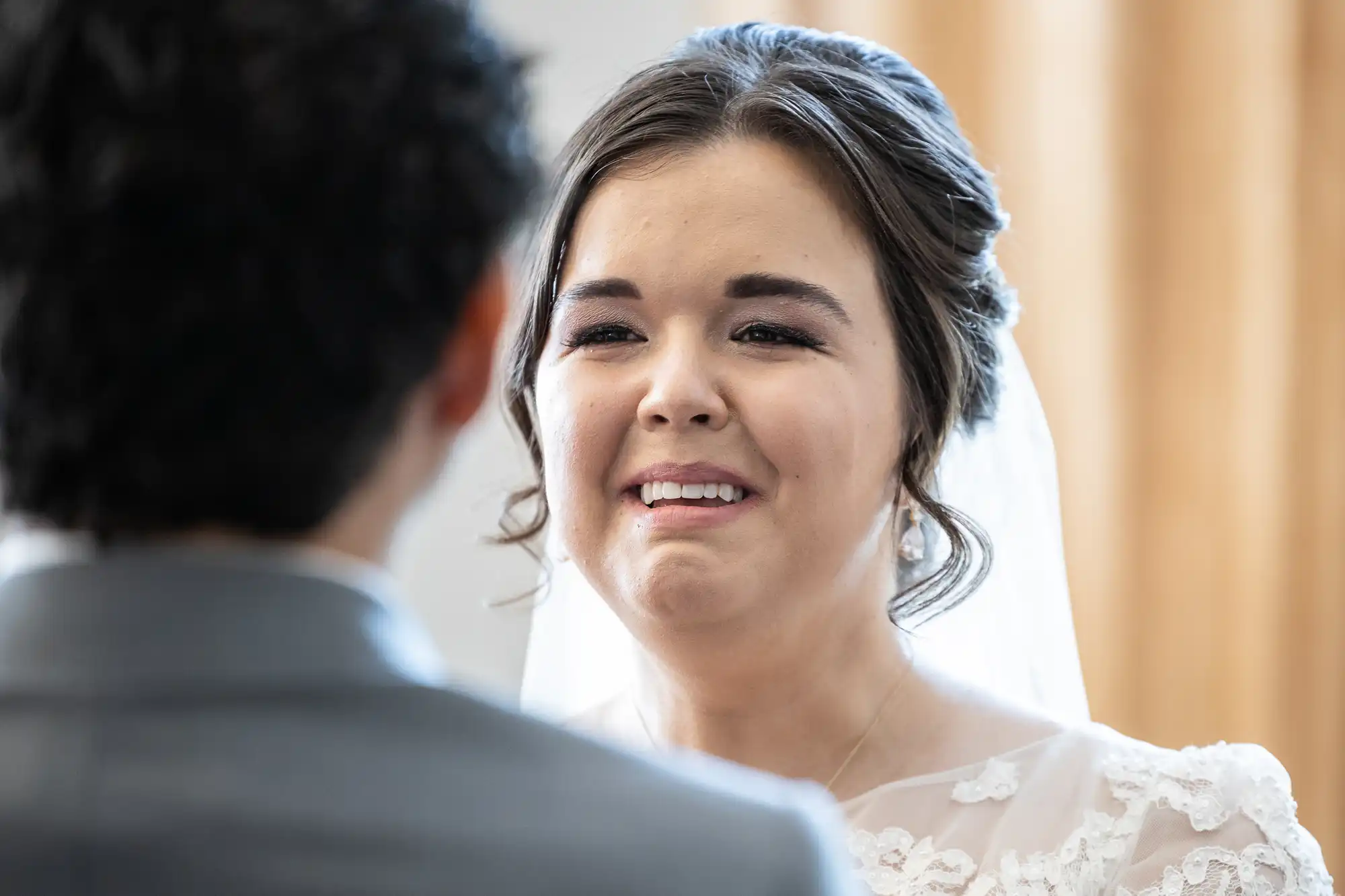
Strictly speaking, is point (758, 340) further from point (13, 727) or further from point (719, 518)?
point (13, 727)

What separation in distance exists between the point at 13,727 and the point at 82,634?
0.13 ft

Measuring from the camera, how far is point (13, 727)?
0.52 m

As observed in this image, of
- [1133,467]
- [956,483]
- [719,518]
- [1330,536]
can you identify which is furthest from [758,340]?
[1330,536]

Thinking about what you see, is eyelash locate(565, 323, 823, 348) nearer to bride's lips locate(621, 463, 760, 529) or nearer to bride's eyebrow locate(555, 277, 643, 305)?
bride's eyebrow locate(555, 277, 643, 305)

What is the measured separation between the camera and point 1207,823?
145 cm

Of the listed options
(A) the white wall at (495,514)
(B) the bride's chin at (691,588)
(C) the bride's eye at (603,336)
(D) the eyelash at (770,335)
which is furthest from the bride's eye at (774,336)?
(A) the white wall at (495,514)

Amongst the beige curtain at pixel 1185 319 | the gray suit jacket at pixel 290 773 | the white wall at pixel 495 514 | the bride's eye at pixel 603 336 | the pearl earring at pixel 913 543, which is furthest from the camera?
the white wall at pixel 495 514

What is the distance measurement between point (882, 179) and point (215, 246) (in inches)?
41.7

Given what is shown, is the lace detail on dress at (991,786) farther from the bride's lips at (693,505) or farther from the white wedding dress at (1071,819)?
the bride's lips at (693,505)

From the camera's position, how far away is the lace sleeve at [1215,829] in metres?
1.42

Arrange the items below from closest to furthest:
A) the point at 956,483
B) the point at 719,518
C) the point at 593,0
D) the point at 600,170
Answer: the point at 719,518 → the point at 600,170 → the point at 956,483 → the point at 593,0

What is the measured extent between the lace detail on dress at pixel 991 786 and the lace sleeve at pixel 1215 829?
3.7 inches

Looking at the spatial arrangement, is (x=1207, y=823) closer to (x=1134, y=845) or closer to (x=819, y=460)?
(x=1134, y=845)

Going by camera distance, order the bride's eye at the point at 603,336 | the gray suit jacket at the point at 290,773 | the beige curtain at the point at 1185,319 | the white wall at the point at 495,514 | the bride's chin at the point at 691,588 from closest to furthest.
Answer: the gray suit jacket at the point at 290,773 → the bride's chin at the point at 691,588 → the bride's eye at the point at 603,336 → the beige curtain at the point at 1185,319 → the white wall at the point at 495,514
